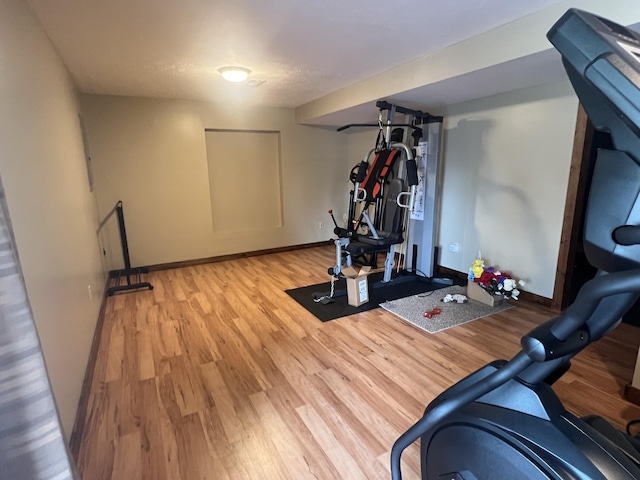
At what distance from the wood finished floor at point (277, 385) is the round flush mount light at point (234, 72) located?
2.13m

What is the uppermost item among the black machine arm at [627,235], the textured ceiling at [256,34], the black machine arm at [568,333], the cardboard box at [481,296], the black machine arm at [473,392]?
the textured ceiling at [256,34]

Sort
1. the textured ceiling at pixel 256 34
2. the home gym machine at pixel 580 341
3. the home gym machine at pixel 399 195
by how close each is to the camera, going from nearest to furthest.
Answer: the home gym machine at pixel 580 341, the textured ceiling at pixel 256 34, the home gym machine at pixel 399 195

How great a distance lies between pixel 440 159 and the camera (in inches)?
153

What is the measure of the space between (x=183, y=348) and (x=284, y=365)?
0.82 m

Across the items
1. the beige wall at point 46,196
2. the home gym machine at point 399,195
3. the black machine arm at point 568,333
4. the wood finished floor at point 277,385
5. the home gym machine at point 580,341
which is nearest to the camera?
the home gym machine at point 580,341

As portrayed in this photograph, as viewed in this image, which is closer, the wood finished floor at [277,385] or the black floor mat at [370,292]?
the wood finished floor at [277,385]

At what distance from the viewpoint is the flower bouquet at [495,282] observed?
309 cm

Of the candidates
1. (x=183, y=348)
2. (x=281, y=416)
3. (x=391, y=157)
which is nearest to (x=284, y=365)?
(x=281, y=416)

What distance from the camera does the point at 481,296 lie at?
3246mm

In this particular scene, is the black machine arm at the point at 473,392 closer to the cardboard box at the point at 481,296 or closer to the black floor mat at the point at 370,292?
the black floor mat at the point at 370,292

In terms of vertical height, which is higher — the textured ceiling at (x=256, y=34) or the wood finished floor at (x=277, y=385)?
the textured ceiling at (x=256, y=34)

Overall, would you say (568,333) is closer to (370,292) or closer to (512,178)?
(370,292)

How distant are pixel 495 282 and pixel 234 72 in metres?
3.06

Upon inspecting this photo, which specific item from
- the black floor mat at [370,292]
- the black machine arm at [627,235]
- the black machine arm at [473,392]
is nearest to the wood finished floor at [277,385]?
the black floor mat at [370,292]
